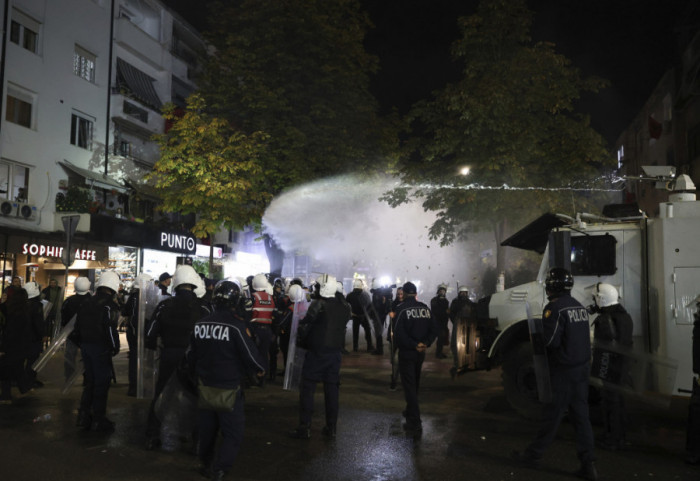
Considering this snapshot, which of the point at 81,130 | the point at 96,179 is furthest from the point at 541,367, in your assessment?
the point at 81,130

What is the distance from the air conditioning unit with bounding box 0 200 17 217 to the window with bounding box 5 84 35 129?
2794 millimetres

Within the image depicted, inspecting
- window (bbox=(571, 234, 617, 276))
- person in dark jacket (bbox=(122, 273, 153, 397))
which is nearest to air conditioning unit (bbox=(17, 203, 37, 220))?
person in dark jacket (bbox=(122, 273, 153, 397))

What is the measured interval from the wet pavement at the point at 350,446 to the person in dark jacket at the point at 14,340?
33 centimetres

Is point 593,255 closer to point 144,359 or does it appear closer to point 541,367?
point 541,367

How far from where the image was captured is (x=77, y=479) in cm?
527

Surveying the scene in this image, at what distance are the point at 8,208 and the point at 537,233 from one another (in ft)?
53.2

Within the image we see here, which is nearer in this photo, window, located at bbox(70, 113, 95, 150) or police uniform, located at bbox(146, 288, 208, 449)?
police uniform, located at bbox(146, 288, 208, 449)

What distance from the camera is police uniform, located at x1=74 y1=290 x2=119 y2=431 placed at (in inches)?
264

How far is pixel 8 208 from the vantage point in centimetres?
1809

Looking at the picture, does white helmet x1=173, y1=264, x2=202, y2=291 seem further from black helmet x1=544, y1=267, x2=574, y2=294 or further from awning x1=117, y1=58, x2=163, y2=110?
awning x1=117, y1=58, x2=163, y2=110

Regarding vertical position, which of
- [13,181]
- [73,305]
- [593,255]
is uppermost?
[13,181]

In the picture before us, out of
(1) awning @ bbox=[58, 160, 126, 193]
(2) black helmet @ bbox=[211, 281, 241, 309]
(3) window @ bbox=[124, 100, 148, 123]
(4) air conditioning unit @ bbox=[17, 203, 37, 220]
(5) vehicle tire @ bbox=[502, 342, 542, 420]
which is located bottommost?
(5) vehicle tire @ bbox=[502, 342, 542, 420]

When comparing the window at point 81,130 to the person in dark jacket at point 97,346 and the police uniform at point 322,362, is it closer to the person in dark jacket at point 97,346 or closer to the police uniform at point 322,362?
the person in dark jacket at point 97,346

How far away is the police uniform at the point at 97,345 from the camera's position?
6699 mm
